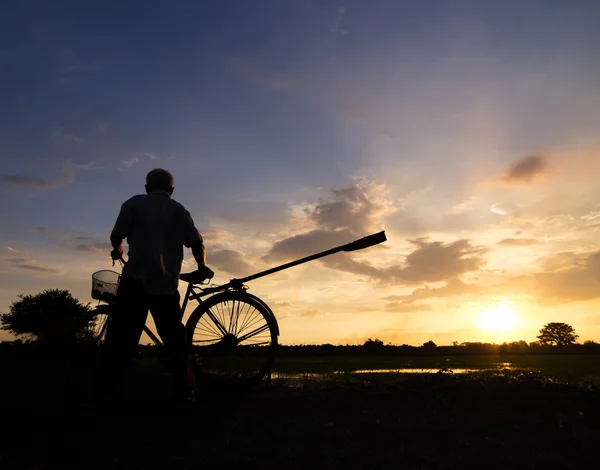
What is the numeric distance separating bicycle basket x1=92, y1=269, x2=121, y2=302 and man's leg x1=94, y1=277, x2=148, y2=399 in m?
1.34

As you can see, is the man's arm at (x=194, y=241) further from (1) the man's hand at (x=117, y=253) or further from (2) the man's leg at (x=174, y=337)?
(1) the man's hand at (x=117, y=253)

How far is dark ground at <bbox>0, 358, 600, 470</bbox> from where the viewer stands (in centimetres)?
450

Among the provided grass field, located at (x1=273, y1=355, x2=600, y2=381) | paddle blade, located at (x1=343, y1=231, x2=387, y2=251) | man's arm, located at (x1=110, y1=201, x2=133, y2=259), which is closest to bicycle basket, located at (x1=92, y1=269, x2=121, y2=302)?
man's arm, located at (x1=110, y1=201, x2=133, y2=259)

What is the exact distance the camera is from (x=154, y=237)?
618cm

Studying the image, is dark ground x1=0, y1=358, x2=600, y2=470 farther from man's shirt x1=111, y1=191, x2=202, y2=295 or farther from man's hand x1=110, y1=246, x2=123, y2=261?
man's hand x1=110, y1=246, x2=123, y2=261

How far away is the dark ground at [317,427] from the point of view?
450cm

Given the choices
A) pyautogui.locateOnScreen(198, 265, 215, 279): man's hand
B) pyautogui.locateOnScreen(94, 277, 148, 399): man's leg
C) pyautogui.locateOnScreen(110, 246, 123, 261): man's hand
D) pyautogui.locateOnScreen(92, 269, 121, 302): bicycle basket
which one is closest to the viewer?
pyautogui.locateOnScreen(94, 277, 148, 399): man's leg

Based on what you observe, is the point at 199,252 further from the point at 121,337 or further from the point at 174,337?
the point at 121,337

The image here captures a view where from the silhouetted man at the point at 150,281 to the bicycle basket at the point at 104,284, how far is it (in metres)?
1.02

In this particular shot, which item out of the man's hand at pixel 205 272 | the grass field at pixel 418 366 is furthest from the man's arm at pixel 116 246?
the grass field at pixel 418 366

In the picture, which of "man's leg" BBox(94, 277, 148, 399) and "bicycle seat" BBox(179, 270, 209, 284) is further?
"bicycle seat" BBox(179, 270, 209, 284)

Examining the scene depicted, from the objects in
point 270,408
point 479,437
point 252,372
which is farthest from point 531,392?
point 252,372

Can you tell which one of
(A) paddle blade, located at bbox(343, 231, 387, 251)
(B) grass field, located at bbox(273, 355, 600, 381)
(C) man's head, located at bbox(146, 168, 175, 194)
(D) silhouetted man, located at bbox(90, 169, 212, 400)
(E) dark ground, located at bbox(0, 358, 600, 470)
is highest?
(C) man's head, located at bbox(146, 168, 175, 194)

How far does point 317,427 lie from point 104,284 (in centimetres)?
406
